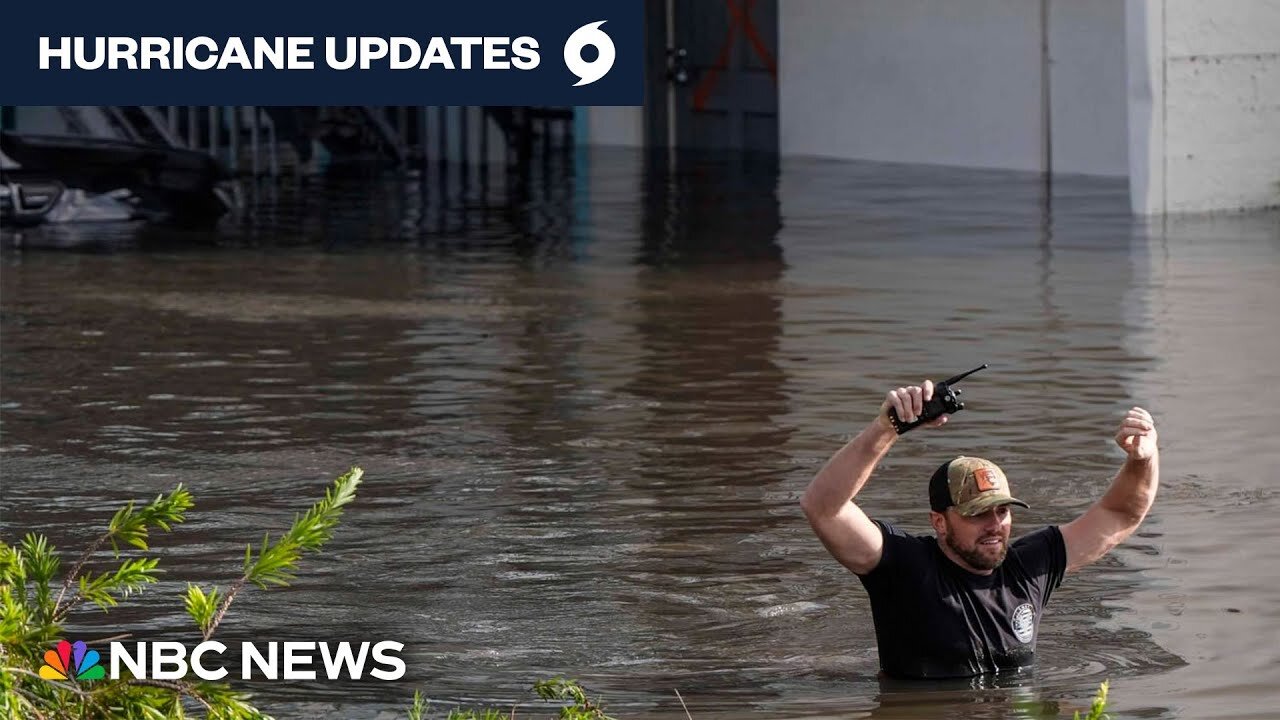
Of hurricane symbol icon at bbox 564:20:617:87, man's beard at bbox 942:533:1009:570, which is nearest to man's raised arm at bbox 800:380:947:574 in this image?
man's beard at bbox 942:533:1009:570

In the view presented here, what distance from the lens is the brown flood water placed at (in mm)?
6898

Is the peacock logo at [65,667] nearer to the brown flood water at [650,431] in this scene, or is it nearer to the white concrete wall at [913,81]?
the brown flood water at [650,431]

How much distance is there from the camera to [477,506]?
920 centimetres

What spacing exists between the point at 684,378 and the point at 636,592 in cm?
479

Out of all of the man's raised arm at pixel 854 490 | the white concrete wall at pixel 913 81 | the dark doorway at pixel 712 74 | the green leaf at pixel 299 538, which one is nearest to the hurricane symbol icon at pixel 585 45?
the white concrete wall at pixel 913 81

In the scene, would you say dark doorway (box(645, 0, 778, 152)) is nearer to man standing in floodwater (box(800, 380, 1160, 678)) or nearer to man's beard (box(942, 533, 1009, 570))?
man standing in floodwater (box(800, 380, 1160, 678))

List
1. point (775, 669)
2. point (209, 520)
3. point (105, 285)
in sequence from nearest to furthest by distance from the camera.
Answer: point (775, 669), point (209, 520), point (105, 285)

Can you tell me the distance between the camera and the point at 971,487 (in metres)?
5.88

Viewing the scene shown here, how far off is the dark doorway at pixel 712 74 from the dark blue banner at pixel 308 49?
7.66ft

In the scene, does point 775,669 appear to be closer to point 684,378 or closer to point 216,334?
point 684,378

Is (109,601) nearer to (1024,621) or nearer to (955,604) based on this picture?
(955,604)

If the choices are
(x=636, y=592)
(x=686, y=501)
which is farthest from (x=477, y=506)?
(x=636, y=592)

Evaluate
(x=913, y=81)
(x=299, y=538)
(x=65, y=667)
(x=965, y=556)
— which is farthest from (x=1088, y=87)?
(x=299, y=538)

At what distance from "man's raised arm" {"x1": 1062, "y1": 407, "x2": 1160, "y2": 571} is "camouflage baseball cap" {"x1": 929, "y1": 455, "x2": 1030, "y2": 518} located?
1.22ft
